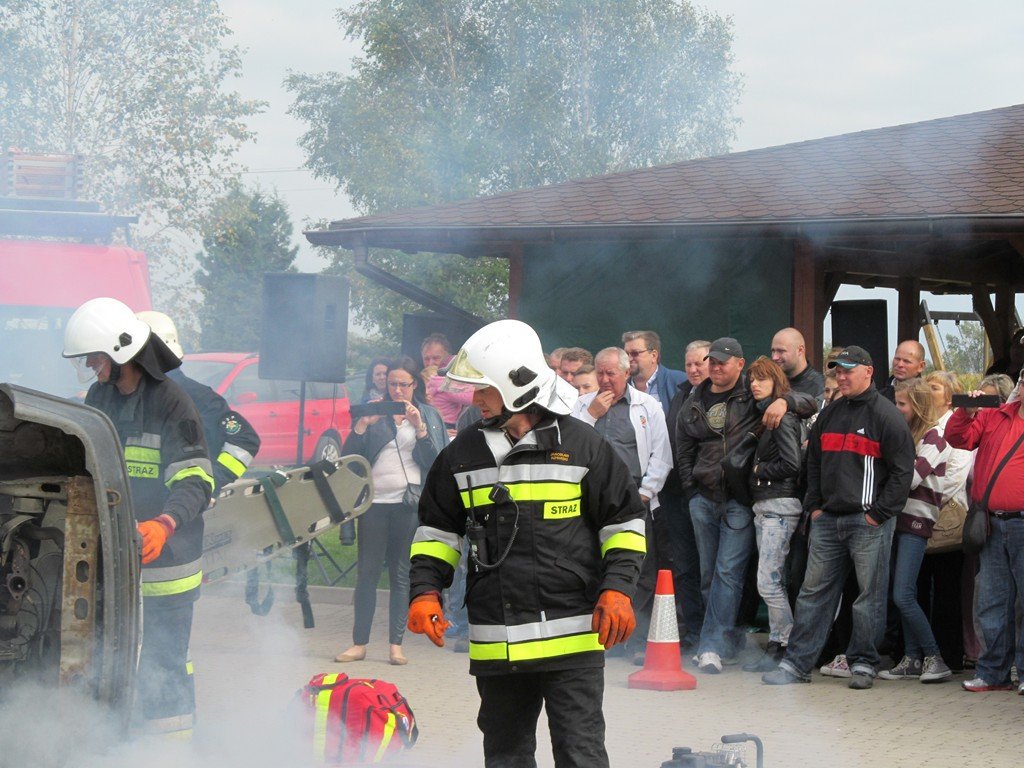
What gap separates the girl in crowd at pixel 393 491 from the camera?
8.55m

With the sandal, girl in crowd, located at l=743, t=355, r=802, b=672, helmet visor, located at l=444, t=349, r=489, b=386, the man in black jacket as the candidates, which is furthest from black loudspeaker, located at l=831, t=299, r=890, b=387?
helmet visor, located at l=444, t=349, r=489, b=386

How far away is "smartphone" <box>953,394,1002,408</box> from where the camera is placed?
7676 millimetres

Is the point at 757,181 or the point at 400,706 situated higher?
the point at 757,181

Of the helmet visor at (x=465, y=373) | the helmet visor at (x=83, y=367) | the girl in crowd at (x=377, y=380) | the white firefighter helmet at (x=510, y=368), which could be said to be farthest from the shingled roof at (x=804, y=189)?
the helmet visor at (x=465, y=373)

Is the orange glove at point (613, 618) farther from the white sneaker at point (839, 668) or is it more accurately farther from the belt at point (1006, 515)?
the white sneaker at point (839, 668)

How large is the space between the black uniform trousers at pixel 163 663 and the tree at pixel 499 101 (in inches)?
385

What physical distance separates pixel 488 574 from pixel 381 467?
14.7 ft

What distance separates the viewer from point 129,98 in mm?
16906

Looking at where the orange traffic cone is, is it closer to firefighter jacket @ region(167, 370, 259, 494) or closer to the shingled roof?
firefighter jacket @ region(167, 370, 259, 494)

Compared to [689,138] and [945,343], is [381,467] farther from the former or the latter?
[689,138]

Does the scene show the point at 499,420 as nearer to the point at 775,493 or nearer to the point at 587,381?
the point at 775,493

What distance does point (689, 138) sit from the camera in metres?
28.4

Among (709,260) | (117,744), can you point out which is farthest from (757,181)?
(117,744)

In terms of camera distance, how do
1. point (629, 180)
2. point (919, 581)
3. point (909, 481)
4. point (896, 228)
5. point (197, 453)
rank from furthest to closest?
point (629, 180), point (896, 228), point (919, 581), point (909, 481), point (197, 453)
